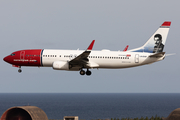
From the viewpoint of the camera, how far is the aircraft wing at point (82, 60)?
52775 millimetres

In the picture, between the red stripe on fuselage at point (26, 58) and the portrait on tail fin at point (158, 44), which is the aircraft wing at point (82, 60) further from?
the portrait on tail fin at point (158, 44)

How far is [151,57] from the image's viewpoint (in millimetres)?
56938

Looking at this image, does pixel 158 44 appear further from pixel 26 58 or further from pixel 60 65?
pixel 26 58

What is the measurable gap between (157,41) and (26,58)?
1081 inches

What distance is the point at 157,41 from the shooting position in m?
61.6

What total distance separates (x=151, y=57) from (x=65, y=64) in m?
16.9

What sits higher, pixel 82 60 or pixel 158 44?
pixel 158 44

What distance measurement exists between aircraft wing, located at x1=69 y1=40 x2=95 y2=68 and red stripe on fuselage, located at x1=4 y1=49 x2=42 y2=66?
22.8 ft

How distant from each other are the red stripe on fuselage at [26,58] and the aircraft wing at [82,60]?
6959mm

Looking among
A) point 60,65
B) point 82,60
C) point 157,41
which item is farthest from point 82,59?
point 157,41

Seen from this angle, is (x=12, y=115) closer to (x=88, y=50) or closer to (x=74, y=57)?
(x=74, y=57)

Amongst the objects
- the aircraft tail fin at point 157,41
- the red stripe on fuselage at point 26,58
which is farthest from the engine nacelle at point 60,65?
the aircraft tail fin at point 157,41

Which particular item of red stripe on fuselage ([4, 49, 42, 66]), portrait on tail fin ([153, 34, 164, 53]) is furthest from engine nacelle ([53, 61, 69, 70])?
portrait on tail fin ([153, 34, 164, 53])

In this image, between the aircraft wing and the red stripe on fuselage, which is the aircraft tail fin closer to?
the aircraft wing
